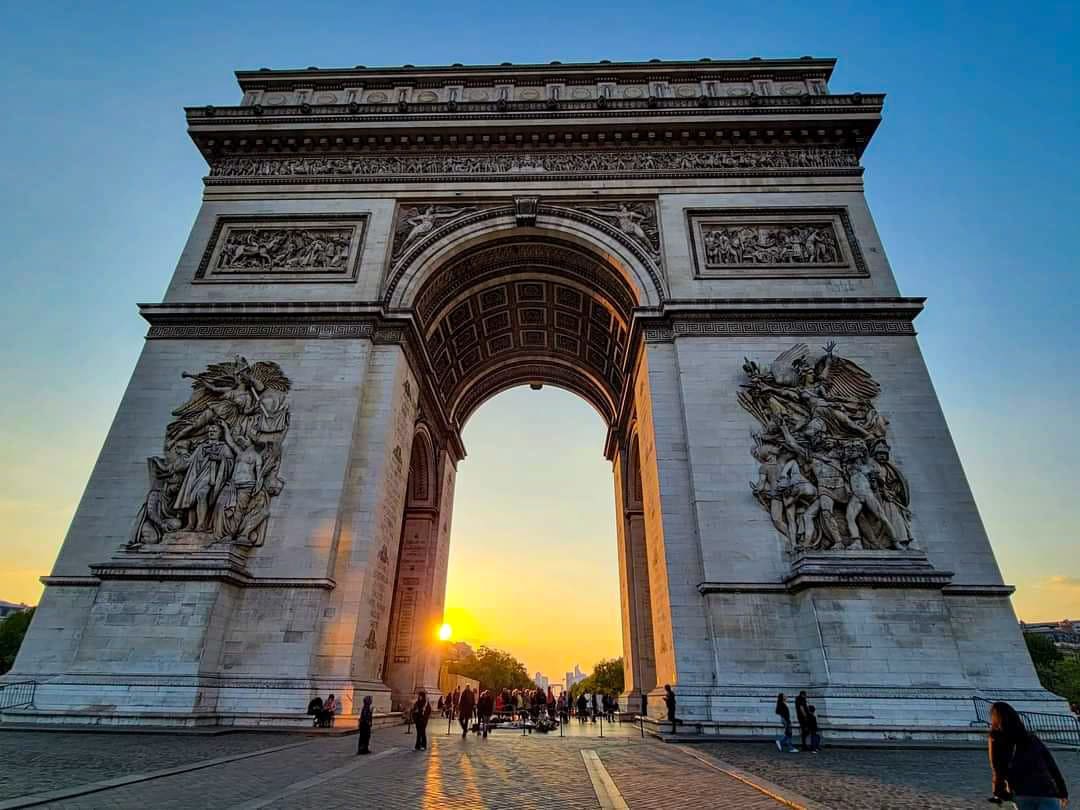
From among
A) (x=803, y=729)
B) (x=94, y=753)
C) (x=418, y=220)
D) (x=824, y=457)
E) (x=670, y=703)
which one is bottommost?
(x=94, y=753)

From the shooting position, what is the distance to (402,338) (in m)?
17.0

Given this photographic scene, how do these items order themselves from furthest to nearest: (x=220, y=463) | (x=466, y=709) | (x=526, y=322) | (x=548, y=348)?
(x=548, y=348) < (x=526, y=322) < (x=220, y=463) < (x=466, y=709)

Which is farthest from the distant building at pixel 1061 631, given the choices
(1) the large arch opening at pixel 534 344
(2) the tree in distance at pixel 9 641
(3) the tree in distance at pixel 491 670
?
(2) the tree in distance at pixel 9 641

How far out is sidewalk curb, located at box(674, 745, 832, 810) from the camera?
5.55 m

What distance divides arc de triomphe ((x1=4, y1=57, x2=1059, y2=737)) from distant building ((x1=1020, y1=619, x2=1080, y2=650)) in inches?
4455

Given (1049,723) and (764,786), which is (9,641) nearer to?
(764,786)

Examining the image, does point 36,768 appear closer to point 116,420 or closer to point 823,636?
point 116,420

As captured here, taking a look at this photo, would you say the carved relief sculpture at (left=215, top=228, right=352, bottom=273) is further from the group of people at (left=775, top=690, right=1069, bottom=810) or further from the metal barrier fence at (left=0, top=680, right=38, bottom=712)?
the group of people at (left=775, top=690, right=1069, bottom=810)

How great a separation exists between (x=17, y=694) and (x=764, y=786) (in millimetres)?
14516

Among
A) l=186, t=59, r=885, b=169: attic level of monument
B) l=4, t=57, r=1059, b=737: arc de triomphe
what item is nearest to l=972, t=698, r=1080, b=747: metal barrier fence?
l=4, t=57, r=1059, b=737: arc de triomphe

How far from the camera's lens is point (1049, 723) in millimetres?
11109

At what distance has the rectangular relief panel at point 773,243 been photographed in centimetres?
1739

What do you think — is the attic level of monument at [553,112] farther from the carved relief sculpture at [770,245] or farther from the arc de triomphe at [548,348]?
the carved relief sculpture at [770,245]

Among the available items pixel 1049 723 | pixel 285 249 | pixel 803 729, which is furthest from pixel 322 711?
pixel 1049 723
